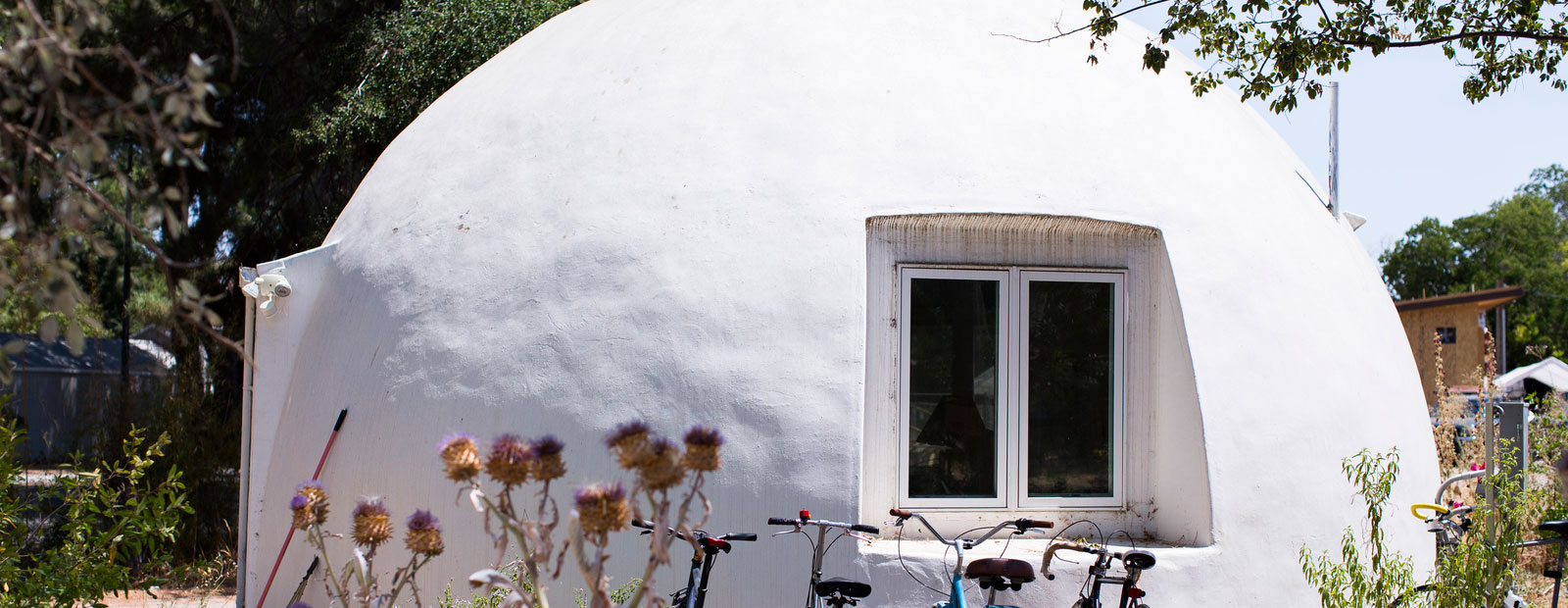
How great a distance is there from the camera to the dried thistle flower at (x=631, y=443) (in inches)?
84.4

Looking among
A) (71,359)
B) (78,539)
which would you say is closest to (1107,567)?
(78,539)

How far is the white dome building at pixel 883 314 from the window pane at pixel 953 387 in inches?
0.6

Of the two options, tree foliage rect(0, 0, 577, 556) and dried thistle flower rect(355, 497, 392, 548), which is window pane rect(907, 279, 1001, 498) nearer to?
dried thistle flower rect(355, 497, 392, 548)

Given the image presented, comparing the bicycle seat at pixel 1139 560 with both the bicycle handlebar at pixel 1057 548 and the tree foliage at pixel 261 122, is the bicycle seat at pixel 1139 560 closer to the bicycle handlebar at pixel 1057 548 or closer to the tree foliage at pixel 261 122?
the bicycle handlebar at pixel 1057 548

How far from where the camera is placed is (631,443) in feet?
7.11

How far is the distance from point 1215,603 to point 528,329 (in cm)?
351

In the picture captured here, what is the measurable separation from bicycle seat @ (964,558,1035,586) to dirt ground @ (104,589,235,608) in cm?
598

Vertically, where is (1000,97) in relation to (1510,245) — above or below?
below

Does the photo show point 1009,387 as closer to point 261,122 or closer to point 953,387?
point 953,387

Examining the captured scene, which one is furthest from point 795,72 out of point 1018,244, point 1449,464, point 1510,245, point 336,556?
point 1510,245

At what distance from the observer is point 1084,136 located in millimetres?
5586

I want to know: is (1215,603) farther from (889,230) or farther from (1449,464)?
(1449,464)

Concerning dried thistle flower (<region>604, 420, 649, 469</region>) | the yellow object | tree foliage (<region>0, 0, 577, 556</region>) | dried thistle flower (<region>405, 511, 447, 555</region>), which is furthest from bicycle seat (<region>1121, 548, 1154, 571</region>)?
tree foliage (<region>0, 0, 577, 556</region>)

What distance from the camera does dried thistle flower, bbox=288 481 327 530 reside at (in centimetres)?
→ 243
